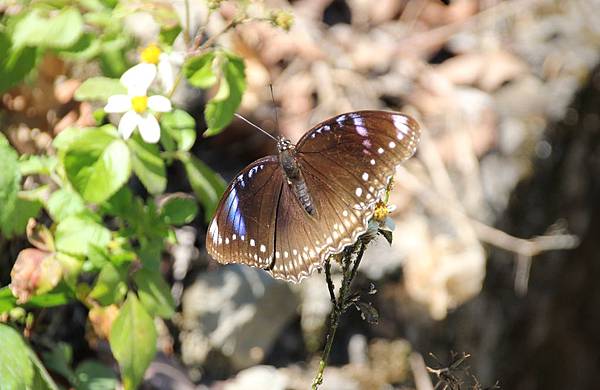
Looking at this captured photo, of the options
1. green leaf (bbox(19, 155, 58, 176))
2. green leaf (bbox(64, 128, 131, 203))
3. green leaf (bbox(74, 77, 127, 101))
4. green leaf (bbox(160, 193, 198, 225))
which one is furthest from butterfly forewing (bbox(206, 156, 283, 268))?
green leaf (bbox(19, 155, 58, 176))

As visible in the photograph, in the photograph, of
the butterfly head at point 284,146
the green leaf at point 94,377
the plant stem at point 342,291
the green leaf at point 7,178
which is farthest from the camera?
the green leaf at point 94,377

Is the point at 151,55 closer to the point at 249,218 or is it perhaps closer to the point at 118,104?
the point at 118,104

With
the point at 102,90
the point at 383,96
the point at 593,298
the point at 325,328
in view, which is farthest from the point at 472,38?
the point at 102,90

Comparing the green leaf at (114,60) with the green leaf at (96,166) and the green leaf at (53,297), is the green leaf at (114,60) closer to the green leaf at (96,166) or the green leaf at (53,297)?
the green leaf at (96,166)

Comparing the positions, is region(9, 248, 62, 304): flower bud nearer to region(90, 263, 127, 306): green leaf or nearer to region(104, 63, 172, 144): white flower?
region(90, 263, 127, 306): green leaf

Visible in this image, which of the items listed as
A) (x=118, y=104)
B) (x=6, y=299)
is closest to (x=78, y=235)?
(x=6, y=299)

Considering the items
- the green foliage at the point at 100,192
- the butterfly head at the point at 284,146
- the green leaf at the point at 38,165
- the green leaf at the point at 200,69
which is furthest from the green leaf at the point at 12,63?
the butterfly head at the point at 284,146

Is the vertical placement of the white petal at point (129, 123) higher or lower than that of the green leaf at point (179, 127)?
higher
